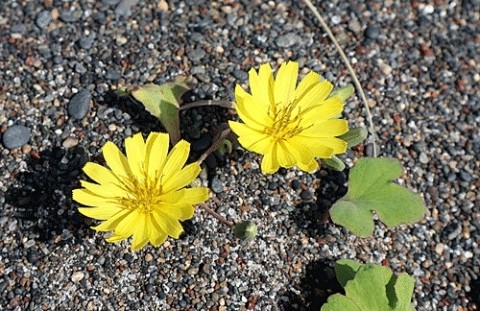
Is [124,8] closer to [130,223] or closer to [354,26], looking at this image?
[354,26]

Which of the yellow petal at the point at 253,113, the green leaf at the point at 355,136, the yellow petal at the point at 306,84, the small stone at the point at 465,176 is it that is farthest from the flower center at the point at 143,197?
the small stone at the point at 465,176

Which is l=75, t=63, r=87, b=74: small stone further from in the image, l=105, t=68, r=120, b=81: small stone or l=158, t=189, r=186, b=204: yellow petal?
l=158, t=189, r=186, b=204: yellow petal

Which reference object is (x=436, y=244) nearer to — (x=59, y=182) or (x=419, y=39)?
(x=419, y=39)

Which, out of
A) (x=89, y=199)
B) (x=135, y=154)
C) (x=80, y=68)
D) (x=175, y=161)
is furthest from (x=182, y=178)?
(x=80, y=68)

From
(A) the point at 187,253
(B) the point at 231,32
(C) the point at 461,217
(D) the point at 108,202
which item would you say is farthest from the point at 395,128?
(D) the point at 108,202

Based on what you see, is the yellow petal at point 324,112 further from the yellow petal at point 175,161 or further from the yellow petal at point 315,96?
the yellow petal at point 175,161

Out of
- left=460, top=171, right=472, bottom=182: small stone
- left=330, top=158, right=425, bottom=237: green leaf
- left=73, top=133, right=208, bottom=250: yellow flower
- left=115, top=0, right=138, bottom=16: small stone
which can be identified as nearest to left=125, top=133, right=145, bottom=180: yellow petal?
left=73, top=133, right=208, bottom=250: yellow flower
